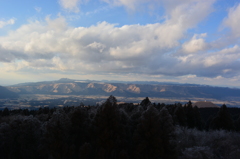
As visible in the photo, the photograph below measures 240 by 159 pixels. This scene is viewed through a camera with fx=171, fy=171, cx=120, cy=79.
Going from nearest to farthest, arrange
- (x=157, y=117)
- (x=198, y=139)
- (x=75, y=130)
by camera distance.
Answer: (x=157, y=117) < (x=75, y=130) < (x=198, y=139)

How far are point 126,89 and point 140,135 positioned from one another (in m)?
170

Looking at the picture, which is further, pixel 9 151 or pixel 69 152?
pixel 9 151

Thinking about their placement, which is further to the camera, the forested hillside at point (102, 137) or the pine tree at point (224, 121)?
the pine tree at point (224, 121)

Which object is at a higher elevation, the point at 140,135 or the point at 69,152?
the point at 140,135

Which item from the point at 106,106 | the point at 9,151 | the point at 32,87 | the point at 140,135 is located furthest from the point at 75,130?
the point at 32,87

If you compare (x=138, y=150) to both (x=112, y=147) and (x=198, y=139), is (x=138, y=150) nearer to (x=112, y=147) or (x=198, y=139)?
(x=112, y=147)

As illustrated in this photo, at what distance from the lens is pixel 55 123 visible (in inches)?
471

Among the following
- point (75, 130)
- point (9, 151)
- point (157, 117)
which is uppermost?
point (157, 117)

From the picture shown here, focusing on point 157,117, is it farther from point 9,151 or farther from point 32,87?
point 32,87

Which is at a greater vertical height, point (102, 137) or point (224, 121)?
point (102, 137)

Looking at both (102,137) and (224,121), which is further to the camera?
(224,121)

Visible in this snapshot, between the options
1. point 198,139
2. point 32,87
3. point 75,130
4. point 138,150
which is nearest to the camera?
point 138,150

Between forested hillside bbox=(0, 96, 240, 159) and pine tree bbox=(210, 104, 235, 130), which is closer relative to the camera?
forested hillside bbox=(0, 96, 240, 159)

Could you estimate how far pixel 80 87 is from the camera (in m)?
186
